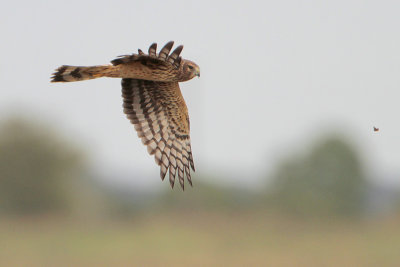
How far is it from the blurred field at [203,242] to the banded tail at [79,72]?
2051 cm

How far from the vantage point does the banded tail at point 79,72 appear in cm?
1005

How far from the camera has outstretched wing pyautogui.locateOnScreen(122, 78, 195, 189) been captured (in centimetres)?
1148

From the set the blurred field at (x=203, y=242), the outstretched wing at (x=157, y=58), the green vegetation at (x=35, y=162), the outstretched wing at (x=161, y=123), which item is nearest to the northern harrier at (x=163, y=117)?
the outstretched wing at (x=161, y=123)

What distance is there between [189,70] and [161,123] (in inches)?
52.9

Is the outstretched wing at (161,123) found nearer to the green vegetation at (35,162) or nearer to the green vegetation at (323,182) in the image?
the green vegetation at (323,182)

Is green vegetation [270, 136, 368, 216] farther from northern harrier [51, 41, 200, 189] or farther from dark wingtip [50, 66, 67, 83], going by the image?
dark wingtip [50, 66, 67, 83]

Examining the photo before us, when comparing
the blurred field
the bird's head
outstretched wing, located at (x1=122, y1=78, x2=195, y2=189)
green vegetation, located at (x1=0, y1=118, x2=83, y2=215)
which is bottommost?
the blurred field

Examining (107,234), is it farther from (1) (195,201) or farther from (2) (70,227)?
(1) (195,201)

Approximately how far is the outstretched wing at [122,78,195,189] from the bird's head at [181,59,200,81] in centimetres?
79

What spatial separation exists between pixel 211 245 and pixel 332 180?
20254 mm

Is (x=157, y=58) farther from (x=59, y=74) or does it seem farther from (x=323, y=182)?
(x=323, y=182)

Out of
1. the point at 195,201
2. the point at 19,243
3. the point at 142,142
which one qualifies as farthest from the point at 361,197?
the point at 142,142

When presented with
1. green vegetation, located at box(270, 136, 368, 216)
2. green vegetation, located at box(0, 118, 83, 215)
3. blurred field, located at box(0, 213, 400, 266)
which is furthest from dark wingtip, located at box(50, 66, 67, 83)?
green vegetation, located at box(0, 118, 83, 215)

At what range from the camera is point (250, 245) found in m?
35.0
